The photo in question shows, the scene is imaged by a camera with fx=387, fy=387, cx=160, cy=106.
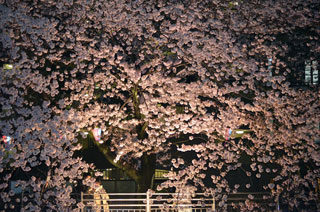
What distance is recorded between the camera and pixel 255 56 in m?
9.92

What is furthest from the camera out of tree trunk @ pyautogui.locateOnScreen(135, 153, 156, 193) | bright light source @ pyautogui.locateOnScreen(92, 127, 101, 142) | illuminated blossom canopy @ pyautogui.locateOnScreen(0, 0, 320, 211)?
bright light source @ pyautogui.locateOnScreen(92, 127, 101, 142)

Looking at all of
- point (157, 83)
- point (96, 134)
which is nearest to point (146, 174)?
point (96, 134)

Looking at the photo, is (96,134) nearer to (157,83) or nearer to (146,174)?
(146,174)

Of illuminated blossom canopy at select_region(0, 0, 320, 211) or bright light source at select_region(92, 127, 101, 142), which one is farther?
bright light source at select_region(92, 127, 101, 142)

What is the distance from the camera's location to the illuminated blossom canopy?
878 cm

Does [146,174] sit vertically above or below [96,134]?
below

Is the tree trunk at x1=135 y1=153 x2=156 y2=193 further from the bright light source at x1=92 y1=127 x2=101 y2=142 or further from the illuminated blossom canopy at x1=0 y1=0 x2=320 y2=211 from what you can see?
the bright light source at x1=92 y1=127 x2=101 y2=142

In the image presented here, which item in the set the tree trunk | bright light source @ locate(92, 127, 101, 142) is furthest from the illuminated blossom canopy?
bright light source @ locate(92, 127, 101, 142)

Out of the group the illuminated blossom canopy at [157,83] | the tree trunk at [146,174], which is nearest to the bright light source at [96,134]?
the illuminated blossom canopy at [157,83]

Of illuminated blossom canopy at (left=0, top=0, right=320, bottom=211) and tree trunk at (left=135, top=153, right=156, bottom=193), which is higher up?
illuminated blossom canopy at (left=0, top=0, right=320, bottom=211)

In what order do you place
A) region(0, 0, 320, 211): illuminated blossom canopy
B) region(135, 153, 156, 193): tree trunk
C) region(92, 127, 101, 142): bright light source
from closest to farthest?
region(0, 0, 320, 211): illuminated blossom canopy, region(135, 153, 156, 193): tree trunk, region(92, 127, 101, 142): bright light source

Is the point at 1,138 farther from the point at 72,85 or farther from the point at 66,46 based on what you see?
the point at 66,46

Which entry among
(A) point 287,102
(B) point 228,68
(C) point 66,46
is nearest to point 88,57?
(C) point 66,46

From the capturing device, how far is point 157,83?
989 centimetres
